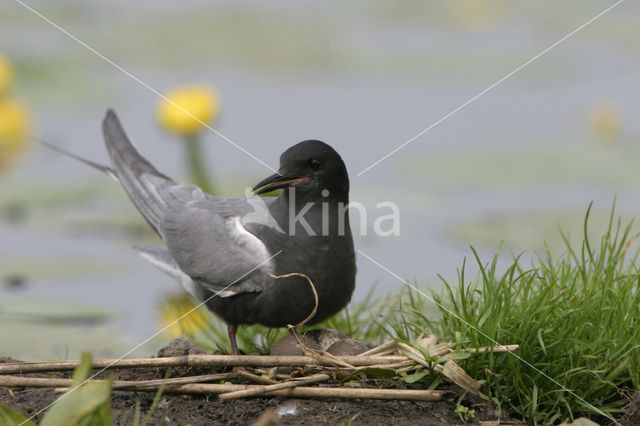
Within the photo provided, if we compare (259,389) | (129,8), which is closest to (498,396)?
(259,389)

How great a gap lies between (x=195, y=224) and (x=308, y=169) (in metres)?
0.84

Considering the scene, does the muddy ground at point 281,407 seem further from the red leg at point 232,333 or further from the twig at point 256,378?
the red leg at point 232,333

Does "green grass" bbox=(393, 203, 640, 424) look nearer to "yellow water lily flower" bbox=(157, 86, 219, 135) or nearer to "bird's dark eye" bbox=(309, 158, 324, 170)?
"bird's dark eye" bbox=(309, 158, 324, 170)

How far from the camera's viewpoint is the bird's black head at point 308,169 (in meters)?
3.38

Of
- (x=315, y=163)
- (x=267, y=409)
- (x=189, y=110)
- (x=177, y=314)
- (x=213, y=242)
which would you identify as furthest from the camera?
(x=189, y=110)

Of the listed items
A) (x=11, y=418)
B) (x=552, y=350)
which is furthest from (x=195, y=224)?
(x=552, y=350)

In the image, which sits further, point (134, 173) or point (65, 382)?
point (134, 173)

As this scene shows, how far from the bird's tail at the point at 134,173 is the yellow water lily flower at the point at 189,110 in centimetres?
127

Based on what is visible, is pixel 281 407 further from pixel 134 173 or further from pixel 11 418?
pixel 134 173

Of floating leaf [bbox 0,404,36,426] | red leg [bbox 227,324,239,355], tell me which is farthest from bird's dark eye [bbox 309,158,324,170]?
floating leaf [bbox 0,404,36,426]

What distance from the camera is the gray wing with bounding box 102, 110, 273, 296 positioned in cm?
362

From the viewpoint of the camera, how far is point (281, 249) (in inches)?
139

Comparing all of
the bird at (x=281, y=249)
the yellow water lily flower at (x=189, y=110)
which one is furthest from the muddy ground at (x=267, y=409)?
the yellow water lily flower at (x=189, y=110)

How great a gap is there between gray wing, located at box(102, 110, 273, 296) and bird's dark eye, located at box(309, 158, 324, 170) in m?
0.44
